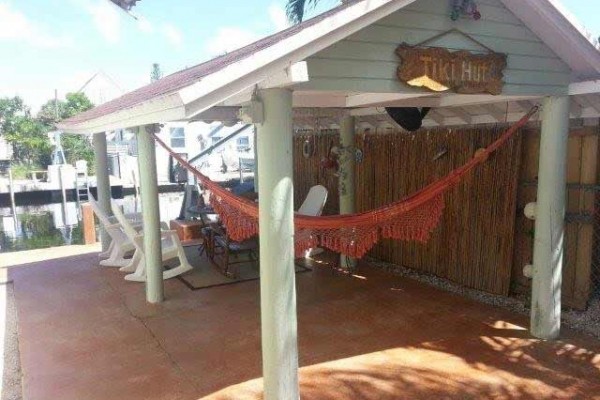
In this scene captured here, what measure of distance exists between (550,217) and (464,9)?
1.70 meters

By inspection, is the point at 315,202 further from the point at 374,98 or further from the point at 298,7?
the point at 298,7

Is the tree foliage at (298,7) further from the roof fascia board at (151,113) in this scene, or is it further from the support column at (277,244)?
the support column at (277,244)

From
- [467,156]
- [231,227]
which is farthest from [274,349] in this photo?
[467,156]

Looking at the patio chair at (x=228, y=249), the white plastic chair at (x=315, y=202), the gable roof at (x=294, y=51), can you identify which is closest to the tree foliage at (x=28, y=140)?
the patio chair at (x=228, y=249)

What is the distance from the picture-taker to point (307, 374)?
323cm

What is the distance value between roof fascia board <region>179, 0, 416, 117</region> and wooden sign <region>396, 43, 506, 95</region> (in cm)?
37

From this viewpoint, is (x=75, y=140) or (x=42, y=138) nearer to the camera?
(x=75, y=140)

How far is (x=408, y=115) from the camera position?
4789 mm

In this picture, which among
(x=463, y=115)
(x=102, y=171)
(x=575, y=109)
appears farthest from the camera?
(x=102, y=171)

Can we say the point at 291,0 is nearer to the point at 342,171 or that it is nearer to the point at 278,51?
the point at 342,171

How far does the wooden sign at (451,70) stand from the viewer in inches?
111

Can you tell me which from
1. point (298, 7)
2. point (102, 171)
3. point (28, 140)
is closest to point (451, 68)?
point (102, 171)

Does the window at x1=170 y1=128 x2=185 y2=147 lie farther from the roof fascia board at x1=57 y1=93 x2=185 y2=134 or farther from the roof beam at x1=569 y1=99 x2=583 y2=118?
the roof beam at x1=569 y1=99 x2=583 y2=118

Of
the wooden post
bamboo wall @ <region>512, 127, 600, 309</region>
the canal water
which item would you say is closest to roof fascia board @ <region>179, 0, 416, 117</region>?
bamboo wall @ <region>512, 127, 600, 309</region>
